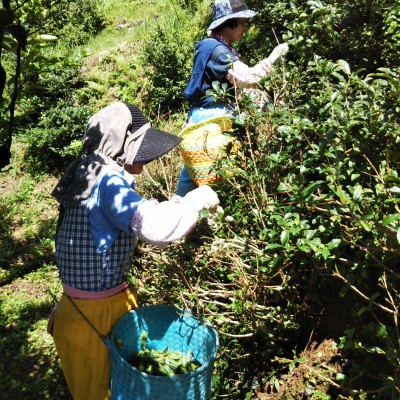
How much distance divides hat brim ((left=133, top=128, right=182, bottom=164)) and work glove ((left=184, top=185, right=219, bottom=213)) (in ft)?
0.86

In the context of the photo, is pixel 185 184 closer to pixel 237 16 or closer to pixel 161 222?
pixel 237 16

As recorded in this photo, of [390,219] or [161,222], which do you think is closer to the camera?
[390,219]

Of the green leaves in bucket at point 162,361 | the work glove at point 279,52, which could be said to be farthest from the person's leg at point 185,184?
the green leaves in bucket at point 162,361

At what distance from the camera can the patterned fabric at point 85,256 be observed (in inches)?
99.3

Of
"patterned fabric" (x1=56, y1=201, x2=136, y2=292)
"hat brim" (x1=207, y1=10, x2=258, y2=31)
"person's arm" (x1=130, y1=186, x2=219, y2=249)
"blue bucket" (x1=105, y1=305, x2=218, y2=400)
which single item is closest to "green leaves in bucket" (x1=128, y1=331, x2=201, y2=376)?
"blue bucket" (x1=105, y1=305, x2=218, y2=400)

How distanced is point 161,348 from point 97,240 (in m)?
0.73

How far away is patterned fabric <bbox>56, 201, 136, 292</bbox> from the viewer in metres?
2.52

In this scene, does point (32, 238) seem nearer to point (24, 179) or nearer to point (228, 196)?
point (24, 179)

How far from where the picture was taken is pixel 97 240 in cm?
248

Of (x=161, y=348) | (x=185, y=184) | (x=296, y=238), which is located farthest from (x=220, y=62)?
(x=161, y=348)

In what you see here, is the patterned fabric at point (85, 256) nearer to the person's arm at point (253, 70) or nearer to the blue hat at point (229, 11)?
the person's arm at point (253, 70)

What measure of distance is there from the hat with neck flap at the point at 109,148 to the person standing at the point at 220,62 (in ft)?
3.27

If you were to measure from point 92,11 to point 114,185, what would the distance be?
8.82 m

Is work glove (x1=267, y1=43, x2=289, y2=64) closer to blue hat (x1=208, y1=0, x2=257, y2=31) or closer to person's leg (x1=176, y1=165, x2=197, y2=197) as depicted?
blue hat (x1=208, y1=0, x2=257, y2=31)
